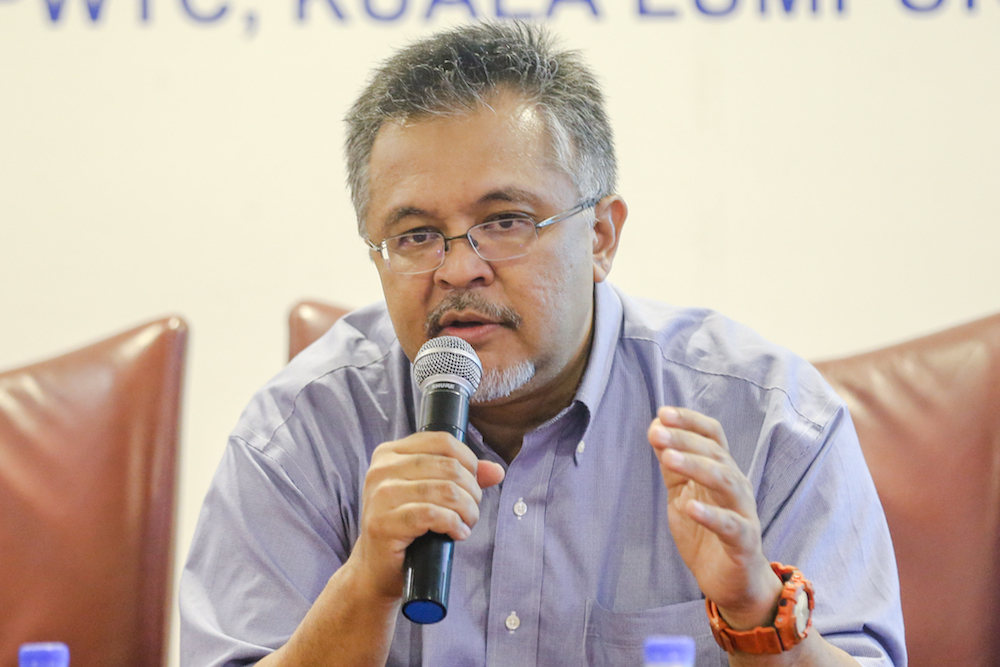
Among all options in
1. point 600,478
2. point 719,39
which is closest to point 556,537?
point 600,478

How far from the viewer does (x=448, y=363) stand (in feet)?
3.76

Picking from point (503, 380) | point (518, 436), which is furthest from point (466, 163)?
point (518, 436)

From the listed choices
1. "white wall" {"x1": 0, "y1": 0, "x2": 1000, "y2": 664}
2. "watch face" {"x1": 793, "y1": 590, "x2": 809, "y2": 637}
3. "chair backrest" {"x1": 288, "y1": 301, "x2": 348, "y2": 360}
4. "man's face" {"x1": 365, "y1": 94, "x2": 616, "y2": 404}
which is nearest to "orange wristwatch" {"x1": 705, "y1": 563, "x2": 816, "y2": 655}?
"watch face" {"x1": 793, "y1": 590, "x2": 809, "y2": 637}

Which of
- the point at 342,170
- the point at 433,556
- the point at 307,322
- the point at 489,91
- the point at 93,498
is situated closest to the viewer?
the point at 433,556

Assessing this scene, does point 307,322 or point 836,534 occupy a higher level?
point 307,322

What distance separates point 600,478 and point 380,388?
0.38 meters

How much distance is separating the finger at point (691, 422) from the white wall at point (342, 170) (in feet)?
4.24

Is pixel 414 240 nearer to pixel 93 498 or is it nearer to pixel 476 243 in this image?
pixel 476 243

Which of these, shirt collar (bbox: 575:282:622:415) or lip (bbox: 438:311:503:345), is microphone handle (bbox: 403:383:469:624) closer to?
lip (bbox: 438:311:503:345)

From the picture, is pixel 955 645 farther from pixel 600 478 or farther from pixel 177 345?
pixel 177 345

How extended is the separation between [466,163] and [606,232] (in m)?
0.32

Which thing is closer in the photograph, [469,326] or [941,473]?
[469,326]

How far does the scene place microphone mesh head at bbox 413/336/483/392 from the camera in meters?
1.14

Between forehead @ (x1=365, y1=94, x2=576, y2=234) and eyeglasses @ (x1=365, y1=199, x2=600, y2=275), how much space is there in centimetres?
3
